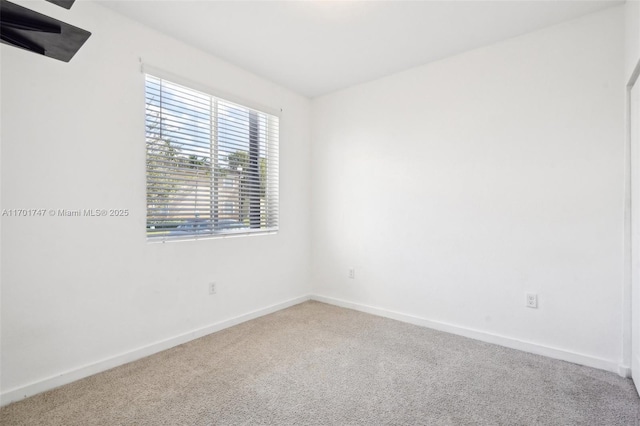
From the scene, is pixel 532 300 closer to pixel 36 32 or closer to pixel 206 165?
pixel 206 165

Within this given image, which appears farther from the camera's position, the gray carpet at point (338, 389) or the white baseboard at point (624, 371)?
the white baseboard at point (624, 371)

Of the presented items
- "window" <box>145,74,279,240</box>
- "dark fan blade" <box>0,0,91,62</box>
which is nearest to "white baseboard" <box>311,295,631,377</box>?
"window" <box>145,74,279,240</box>

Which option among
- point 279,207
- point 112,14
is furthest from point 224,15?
point 279,207

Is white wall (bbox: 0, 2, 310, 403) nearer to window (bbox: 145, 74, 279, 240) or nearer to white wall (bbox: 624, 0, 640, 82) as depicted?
window (bbox: 145, 74, 279, 240)

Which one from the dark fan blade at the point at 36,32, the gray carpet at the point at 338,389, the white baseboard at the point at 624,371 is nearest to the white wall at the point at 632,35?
the white baseboard at the point at 624,371

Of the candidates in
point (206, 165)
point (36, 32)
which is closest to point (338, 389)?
point (206, 165)

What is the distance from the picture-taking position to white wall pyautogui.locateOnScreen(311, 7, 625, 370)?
239 cm

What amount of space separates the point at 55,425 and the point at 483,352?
9.44ft

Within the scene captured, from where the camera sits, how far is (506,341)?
2.76m

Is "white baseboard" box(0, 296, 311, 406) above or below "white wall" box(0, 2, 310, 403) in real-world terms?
below

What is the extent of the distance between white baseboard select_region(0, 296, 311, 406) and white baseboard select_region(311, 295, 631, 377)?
1376 millimetres

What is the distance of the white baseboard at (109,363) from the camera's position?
1987mm

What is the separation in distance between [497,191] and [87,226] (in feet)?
10.5

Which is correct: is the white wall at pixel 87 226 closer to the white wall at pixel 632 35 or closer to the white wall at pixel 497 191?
the white wall at pixel 497 191
